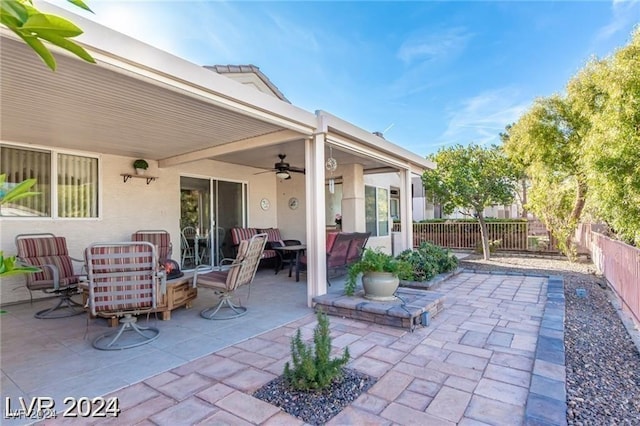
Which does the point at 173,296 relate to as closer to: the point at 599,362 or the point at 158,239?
the point at 158,239

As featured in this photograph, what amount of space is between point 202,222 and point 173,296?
3.74 metres

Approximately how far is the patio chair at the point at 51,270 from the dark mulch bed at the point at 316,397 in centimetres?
335

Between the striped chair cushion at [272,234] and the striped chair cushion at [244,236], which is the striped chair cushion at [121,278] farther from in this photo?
the striped chair cushion at [272,234]

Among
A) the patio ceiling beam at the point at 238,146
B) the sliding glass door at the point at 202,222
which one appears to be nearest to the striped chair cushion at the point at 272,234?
the sliding glass door at the point at 202,222

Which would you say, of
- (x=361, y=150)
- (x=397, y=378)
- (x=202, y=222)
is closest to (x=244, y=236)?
(x=202, y=222)

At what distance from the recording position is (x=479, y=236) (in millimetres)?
11984

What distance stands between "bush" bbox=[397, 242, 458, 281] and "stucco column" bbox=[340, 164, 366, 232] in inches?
76.9

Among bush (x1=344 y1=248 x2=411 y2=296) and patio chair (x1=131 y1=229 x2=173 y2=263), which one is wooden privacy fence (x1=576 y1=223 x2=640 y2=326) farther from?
patio chair (x1=131 y1=229 x2=173 y2=263)

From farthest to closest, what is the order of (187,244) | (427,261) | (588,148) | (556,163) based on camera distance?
(556,163), (187,244), (427,261), (588,148)

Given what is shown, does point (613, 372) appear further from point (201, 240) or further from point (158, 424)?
point (201, 240)

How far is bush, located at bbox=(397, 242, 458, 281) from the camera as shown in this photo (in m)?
5.93

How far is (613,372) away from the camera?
277 cm

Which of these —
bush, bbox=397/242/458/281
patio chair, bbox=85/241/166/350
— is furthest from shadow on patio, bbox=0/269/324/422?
bush, bbox=397/242/458/281

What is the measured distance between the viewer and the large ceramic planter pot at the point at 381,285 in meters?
4.23
